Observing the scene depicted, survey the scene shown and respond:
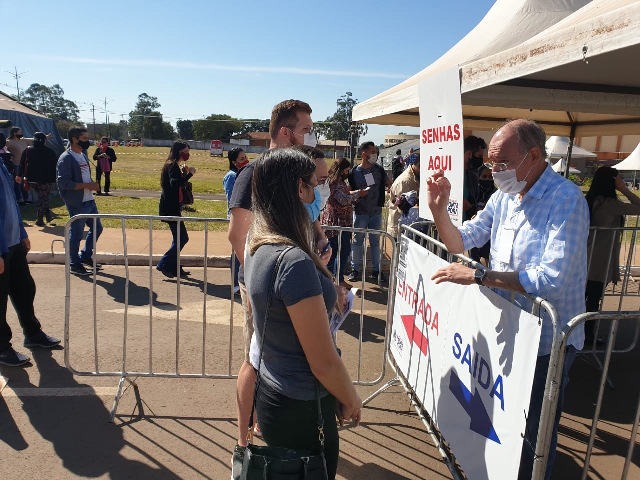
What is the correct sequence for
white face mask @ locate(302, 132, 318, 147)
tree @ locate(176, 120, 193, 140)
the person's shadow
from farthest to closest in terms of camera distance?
1. tree @ locate(176, 120, 193, 140)
2. white face mask @ locate(302, 132, 318, 147)
3. the person's shadow

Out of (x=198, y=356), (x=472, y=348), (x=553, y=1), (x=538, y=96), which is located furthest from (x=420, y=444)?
(x=553, y=1)

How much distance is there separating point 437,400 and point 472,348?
0.63m

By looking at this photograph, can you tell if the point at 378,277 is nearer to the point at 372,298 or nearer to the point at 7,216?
the point at 372,298

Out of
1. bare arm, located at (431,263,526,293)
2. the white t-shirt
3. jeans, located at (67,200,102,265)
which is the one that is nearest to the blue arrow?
bare arm, located at (431,263,526,293)

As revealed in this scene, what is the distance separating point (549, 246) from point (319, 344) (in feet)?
3.91

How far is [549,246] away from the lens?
2258mm

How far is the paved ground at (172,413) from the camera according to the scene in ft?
10.2

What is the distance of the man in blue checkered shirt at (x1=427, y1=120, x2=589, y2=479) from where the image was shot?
Result: 2.24 meters

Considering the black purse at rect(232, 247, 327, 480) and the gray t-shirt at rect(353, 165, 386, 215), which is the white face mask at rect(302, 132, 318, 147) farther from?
the gray t-shirt at rect(353, 165, 386, 215)

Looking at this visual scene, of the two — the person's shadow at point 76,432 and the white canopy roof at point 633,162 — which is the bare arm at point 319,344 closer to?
the person's shadow at point 76,432

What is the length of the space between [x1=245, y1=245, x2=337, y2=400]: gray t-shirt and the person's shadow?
152 centimetres

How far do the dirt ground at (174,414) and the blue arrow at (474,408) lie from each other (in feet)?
2.30

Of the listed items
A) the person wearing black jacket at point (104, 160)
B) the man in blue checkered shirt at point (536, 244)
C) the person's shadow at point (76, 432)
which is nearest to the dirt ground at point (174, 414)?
the person's shadow at point (76, 432)

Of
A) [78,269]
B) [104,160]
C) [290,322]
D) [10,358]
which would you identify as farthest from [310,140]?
[104,160]
